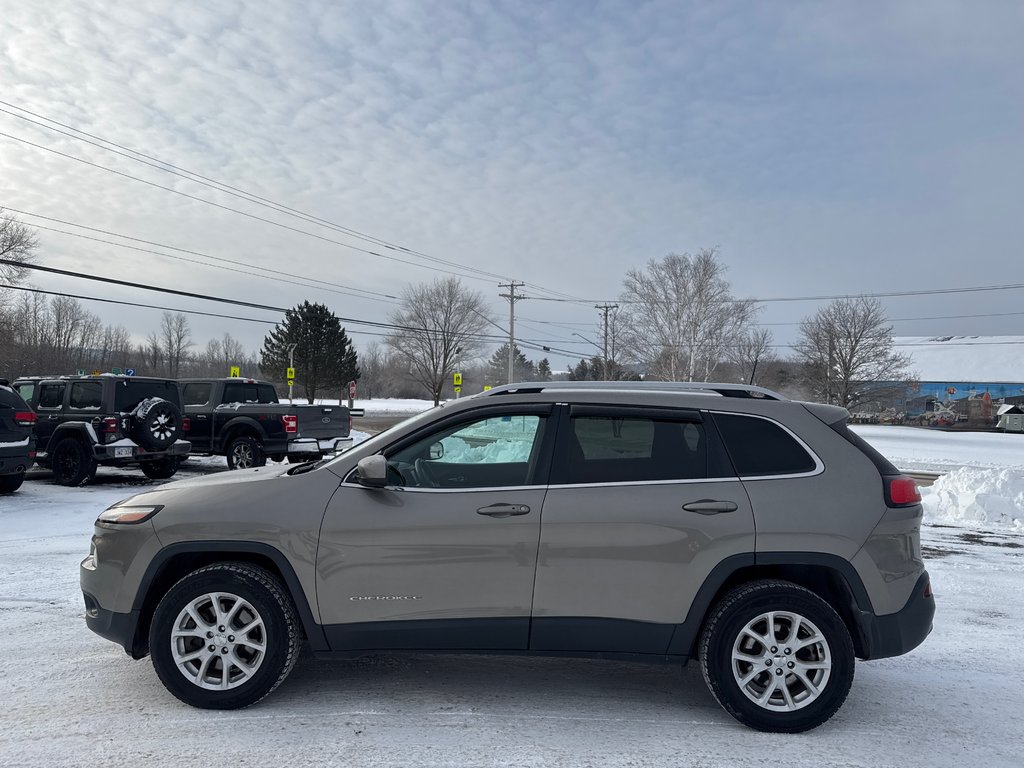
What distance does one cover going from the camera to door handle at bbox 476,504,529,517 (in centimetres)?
359

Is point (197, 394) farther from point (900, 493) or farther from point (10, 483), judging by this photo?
point (900, 493)

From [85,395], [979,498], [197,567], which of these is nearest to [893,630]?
[197,567]

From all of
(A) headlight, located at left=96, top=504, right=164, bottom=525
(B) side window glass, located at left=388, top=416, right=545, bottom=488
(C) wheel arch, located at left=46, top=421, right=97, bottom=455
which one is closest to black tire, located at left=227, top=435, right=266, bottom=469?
(C) wheel arch, located at left=46, top=421, right=97, bottom=455

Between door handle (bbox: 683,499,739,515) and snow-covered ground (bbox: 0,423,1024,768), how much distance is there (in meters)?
1.11

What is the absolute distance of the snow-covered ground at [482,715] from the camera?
129 inches

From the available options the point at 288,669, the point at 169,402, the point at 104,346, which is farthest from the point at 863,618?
the point at 104,346

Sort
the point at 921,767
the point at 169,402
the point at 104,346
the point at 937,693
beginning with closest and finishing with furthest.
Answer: the point at 921,767 → the point at 937,693 → the point at 169,402 → the point at 104,346

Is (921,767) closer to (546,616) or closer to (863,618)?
(863,618)

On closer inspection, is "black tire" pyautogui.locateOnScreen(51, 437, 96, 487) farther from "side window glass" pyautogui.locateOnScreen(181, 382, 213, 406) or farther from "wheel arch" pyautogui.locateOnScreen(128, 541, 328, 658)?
"wheel arch" pyautogui.locateOnScreen(128, 541, 328, 658)

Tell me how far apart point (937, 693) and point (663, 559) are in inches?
80.4

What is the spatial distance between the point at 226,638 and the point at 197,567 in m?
0.45

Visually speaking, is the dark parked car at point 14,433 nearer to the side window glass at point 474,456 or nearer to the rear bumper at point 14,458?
the rear bumper at point 14,458

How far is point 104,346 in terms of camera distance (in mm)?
81562

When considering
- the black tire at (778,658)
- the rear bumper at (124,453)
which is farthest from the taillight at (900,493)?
the rear bumper at (124,453)
